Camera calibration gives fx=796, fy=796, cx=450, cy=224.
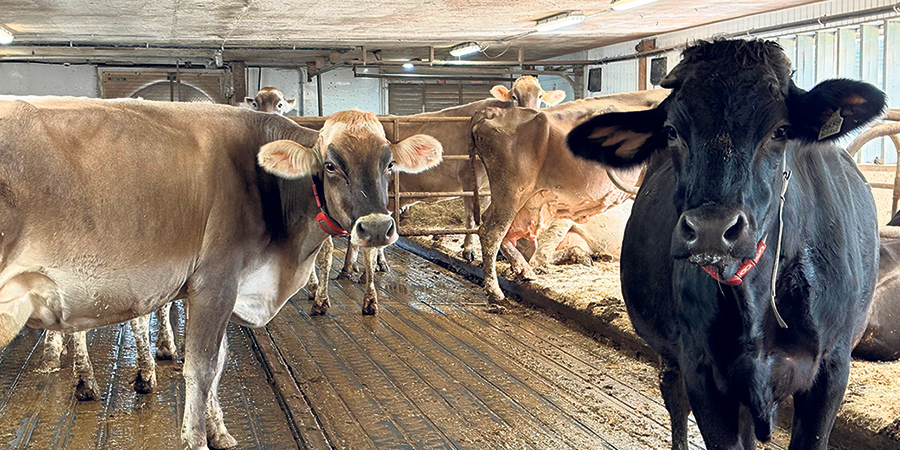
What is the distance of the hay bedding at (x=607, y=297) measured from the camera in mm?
3971

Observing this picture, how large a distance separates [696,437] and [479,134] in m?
4.58

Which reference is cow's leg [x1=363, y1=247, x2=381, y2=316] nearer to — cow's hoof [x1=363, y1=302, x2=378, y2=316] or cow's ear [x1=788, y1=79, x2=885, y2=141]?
cow's hoof [x1=363, y1=302, x2=378, y2=316]

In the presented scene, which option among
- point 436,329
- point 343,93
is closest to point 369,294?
point 436,329

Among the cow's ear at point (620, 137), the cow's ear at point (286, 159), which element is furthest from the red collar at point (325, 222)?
the cow's ear at point (620, 137)

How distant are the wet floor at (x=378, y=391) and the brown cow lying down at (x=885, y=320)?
4.22 feet

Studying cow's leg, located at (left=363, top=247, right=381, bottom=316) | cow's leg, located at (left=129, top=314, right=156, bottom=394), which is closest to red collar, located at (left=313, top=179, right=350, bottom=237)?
cow's leg, located at (left=129, top=314, right=156, bottom=394)

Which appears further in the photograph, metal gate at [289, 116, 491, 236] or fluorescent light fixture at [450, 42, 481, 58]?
Answer: fluorescent light fixture at [450, 42, 481, 58]

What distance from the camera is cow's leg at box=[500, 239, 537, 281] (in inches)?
323

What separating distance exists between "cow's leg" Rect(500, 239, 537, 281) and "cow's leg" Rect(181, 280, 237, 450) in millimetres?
4655

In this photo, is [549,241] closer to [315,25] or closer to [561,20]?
[561,20]

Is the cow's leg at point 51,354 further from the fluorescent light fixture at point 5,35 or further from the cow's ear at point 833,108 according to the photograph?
the fluorescent light fixture at point 5,35

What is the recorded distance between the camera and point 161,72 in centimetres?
2048

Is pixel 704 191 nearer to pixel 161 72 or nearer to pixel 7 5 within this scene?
pixel 7 5

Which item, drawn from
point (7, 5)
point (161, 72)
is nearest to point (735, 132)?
point (7, 5)
